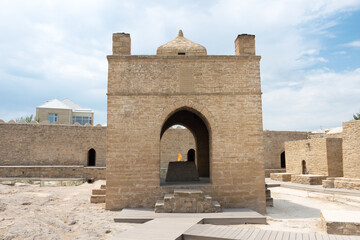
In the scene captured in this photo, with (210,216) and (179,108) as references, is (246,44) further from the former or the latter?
(210,216)

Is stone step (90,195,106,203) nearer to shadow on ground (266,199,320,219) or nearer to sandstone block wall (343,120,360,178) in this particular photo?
shadow on ground (266,199,320,219)

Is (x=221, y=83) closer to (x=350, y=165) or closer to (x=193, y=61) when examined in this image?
(x=193, y=61)

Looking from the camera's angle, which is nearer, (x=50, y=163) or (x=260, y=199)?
(x=260, y=199)

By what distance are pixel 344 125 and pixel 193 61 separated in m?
11.1

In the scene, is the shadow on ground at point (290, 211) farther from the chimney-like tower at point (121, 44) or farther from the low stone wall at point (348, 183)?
the chimney-like tower at point (121, 44)

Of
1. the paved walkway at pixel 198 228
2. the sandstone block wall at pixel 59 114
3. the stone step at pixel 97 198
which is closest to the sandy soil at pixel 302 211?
the paved walkway at pixel 198 228

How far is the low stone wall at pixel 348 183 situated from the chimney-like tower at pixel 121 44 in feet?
42.2

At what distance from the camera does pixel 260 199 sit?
8.66 m

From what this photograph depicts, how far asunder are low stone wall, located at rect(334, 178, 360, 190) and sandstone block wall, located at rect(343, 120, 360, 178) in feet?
1.47

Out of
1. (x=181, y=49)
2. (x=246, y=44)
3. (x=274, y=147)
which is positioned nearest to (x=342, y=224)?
(x=246, y=44)

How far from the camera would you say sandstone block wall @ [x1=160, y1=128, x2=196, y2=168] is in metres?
22.2

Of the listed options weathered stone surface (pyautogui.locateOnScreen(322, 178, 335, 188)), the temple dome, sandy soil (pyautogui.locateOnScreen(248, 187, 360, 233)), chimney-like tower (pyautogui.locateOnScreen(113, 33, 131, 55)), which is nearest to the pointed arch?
the temple dome

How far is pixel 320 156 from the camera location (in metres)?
17.2

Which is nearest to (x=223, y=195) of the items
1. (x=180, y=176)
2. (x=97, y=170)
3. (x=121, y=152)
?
(x=180, y=176)
